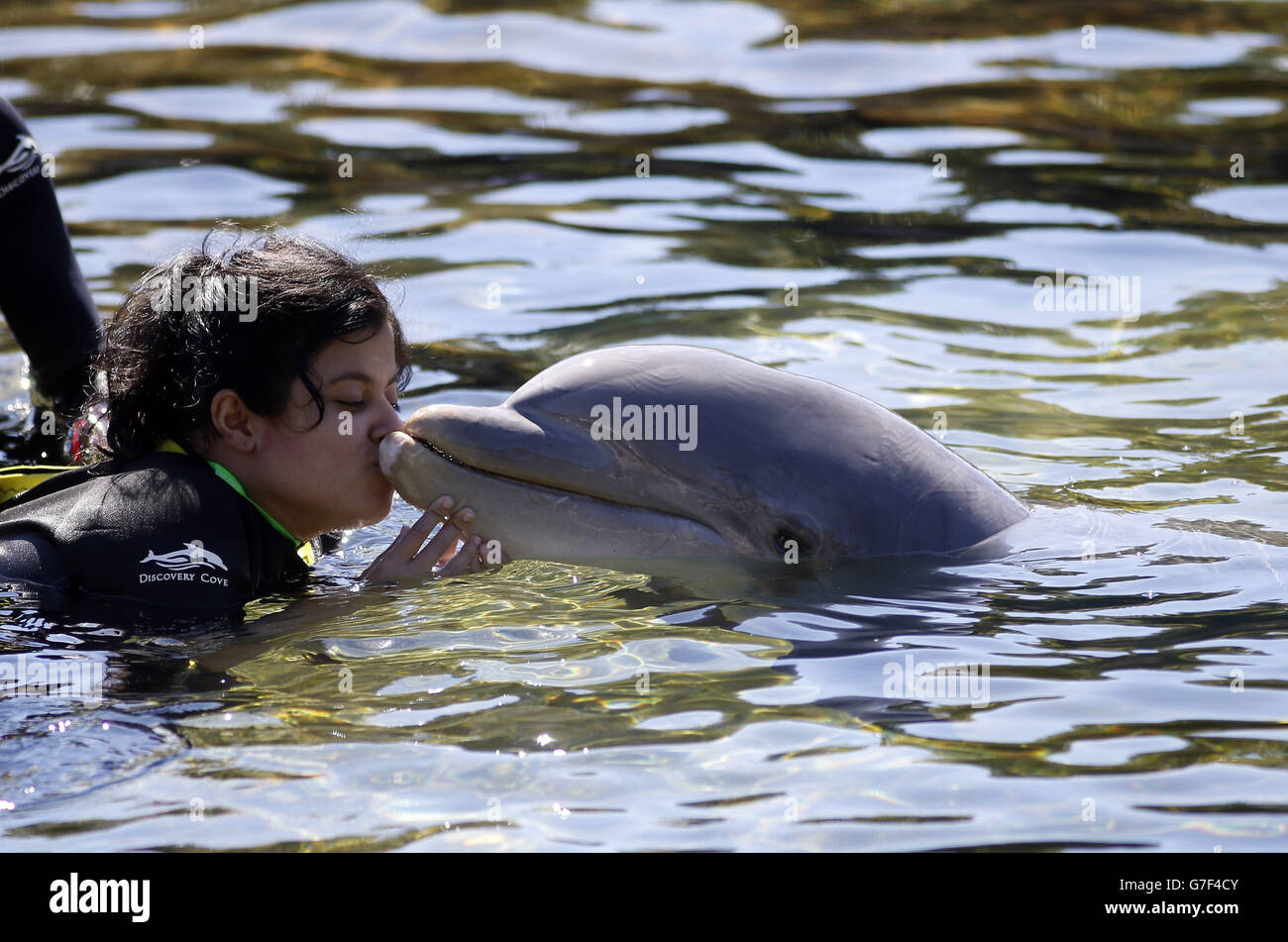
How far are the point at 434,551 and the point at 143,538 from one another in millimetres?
887

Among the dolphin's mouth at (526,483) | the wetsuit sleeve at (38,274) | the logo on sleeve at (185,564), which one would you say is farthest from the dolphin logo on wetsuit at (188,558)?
the wetsuit sleeve at (38,274)

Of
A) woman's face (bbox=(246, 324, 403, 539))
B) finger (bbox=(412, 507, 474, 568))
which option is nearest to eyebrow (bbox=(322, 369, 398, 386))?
woman's face (bbox=(246, 324, 403, 539))

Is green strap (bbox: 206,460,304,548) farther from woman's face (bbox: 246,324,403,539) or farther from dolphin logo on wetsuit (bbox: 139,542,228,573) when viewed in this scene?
dolphin logo on wetsuit (bbox: 139,542,228,573)

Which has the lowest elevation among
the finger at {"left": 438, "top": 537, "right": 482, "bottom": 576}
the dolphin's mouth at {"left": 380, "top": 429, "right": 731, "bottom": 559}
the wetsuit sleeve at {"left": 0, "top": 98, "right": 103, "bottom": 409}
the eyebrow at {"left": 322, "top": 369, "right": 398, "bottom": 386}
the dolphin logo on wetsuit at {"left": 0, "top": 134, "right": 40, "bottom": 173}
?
the finger at {"left": 438, "top": 537, "right": 482, "bottom": 576}

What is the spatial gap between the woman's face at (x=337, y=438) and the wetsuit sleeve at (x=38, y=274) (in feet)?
7.77

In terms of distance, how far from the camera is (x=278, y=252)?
17.5 feet

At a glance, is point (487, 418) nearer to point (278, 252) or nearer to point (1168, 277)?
point (278, 252)

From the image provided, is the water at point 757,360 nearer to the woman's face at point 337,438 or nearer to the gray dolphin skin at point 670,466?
the gray dolphin skin at point 670,466

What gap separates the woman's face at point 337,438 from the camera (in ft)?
16.7

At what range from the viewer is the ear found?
5.12 metres

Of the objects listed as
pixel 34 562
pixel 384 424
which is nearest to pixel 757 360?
pixel 384 424

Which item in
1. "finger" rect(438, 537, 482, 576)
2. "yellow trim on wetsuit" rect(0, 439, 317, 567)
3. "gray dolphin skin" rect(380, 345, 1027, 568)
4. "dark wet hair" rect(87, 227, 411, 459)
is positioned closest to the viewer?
"gray dolphin skin" rect(380, 345, 1027, 568)

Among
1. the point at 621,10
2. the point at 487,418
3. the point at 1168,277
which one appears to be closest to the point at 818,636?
the point at 487,418
